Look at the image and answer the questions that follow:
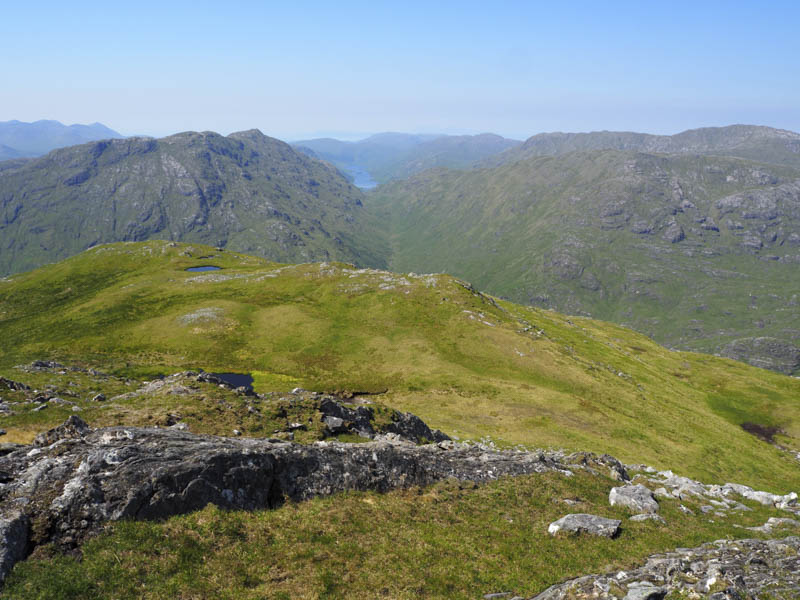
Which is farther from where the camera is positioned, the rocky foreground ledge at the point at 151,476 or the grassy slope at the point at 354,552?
the rocky foreground ledge at the point at 151,476

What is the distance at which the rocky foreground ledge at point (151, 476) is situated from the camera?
16.1 m

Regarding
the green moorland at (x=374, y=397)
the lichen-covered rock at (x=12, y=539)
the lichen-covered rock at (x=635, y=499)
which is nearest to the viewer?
the lichen-covered rock at (x=12, y=539)

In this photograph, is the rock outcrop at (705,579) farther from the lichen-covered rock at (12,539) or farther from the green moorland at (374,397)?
the lichen-covered rock at (12,539)

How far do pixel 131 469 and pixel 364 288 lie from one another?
343ft

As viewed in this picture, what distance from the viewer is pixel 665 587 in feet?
51.9

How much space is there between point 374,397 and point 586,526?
2034 inches

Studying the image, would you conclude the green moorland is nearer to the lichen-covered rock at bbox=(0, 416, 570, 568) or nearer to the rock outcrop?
the lichen-covered rock at bbox=(0, 416, 570, 568)

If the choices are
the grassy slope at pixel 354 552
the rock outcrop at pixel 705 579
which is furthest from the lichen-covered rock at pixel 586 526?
the rock outcrop at pixel 705 579

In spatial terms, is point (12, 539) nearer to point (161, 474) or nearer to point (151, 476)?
point (151, 476)

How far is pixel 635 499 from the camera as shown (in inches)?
1193

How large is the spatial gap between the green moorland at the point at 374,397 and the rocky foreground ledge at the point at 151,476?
89cm

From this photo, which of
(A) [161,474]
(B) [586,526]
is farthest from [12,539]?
(B) [586,526]

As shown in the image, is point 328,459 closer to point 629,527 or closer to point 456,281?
point 629,527

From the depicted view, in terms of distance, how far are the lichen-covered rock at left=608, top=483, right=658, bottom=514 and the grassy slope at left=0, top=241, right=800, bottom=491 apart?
88.7 ft
